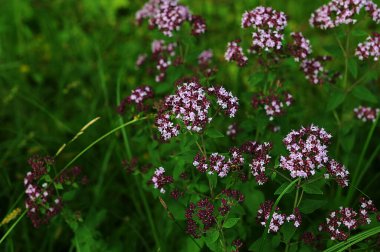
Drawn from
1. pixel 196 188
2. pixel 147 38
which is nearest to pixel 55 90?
pixel 147 38

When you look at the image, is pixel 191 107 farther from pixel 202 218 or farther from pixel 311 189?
pixel 311 189

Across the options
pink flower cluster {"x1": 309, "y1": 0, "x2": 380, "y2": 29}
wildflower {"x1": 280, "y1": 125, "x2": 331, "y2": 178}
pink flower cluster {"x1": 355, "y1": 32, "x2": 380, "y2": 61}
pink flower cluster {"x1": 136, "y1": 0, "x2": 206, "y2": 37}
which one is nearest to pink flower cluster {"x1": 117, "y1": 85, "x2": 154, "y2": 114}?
pink flower cluster {"x1": 136, "y1": 0, "x2": 206, "y2": 37}

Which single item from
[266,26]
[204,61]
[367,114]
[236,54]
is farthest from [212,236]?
[367,114]

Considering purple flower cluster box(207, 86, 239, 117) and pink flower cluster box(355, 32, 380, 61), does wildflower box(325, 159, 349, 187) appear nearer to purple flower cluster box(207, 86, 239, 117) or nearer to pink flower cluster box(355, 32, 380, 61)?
purple flower cluster box(207, 86, 239, 117)

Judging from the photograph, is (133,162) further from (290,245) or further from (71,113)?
(71,113)

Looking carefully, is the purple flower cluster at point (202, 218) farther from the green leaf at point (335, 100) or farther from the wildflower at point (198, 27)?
the wildflower at point (198, 27)
